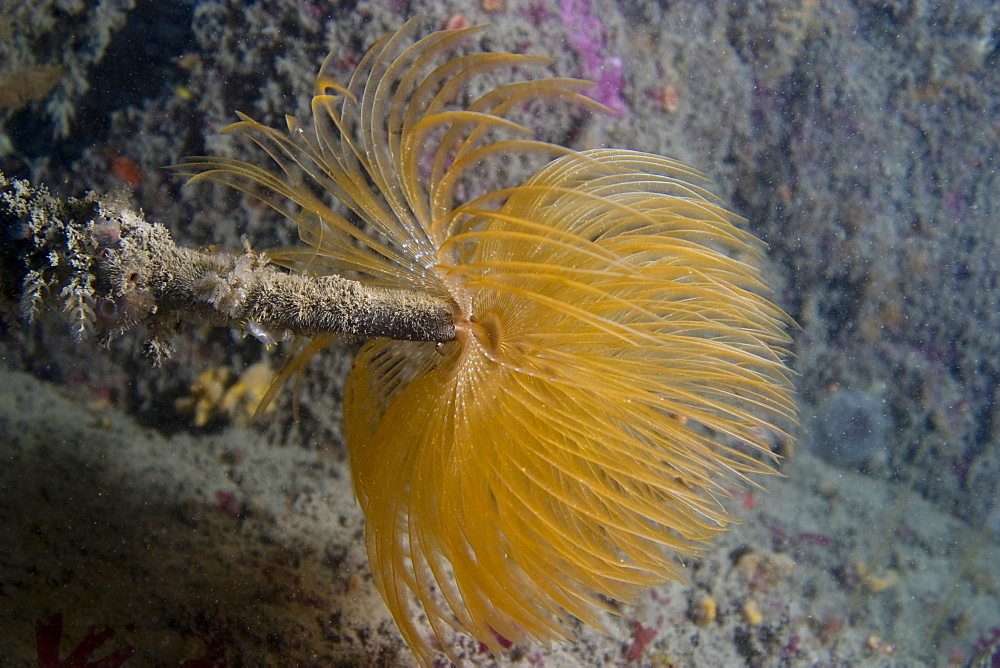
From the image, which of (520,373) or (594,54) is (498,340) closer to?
(520,373)

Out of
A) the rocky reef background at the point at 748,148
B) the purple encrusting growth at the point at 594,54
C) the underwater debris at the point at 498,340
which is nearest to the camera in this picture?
the underwater debris at the point at 498,340

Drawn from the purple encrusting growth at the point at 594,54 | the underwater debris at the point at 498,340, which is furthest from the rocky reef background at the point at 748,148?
the underwater debris at the point at 498,340

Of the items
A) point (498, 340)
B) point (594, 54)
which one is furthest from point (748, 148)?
point (498, 340)

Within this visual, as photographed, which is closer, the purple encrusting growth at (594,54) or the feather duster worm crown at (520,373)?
the feather duster worm crown at (520,373)

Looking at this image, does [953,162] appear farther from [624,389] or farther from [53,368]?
[53,368]

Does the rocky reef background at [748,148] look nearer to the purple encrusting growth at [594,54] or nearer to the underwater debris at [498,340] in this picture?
the purple encrusting growth at [594,54]

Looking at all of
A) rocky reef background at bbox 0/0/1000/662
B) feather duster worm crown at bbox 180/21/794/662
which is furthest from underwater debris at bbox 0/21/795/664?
rocky reef background at bbox 0/0/1000/662

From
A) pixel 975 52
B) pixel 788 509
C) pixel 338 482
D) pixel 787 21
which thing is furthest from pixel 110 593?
pixel 975 52
